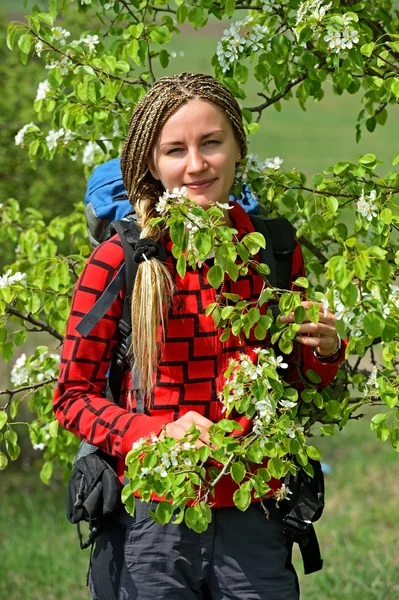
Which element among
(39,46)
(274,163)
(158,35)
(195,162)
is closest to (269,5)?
(158,35)

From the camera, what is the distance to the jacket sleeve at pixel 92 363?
234cm

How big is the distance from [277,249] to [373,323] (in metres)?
0.72

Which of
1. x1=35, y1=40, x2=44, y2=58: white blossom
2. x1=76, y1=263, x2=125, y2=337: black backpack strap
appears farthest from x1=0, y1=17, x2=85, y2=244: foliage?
x1=76, y1=263, x2=125, y2=337: black backpack strap

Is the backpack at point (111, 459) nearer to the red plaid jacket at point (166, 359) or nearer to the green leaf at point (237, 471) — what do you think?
the red plaid jacket at point (166, 359)

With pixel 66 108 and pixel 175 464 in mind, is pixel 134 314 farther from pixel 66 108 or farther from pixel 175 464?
pixel 66 108

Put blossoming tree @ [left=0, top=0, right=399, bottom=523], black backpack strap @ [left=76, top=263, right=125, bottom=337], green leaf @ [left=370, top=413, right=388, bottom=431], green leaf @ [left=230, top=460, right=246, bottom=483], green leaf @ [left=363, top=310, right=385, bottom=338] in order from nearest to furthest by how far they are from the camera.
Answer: green leaf @ [left=363, top=310, right=385, bottom=338] < blossoming tree @ [left=0, top=0, right=399, bottom=523] < green leaf @ [left=230, top=460, right=246, bottom=483] < green leaf @ [left=370, top=413, right=388, bottom=431] < black backpack strap @ [left=76, top=263, right=125, bottom=337]

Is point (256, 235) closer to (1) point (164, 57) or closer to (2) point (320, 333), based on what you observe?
(2) point (320, 333)

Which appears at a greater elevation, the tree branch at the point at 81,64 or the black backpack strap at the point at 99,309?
the tree branch at the point at 81,64

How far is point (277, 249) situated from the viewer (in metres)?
2.51

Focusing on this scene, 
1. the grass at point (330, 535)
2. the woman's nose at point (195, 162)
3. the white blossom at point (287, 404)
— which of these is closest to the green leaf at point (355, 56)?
the woman's nose at point (195, 162)

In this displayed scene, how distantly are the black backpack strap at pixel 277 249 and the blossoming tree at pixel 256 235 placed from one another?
0.25ft

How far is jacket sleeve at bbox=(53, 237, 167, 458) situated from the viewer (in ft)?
7.66

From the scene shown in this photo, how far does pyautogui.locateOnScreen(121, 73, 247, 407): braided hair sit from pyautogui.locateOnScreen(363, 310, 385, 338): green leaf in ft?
2.03

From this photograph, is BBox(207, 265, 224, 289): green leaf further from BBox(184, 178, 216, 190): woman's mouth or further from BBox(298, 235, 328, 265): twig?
BBox(298, 235, 328, 265): twig
